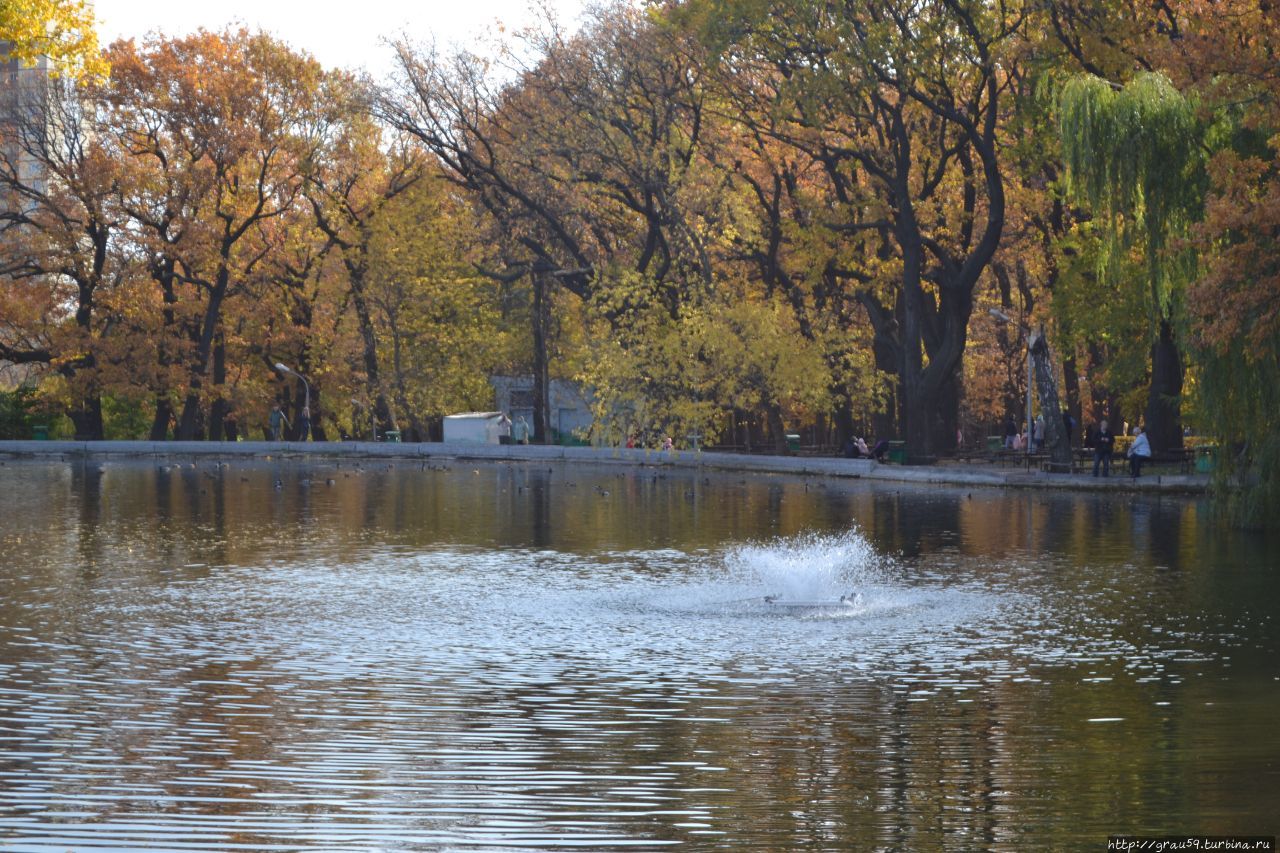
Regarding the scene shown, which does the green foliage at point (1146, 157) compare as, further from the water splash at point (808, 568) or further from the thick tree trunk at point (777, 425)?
the thick tree trunk at point (777, 425)

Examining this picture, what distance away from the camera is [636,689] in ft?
49.8

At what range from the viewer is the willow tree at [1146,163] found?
3159cm

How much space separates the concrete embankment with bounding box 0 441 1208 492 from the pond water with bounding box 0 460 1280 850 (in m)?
12.5

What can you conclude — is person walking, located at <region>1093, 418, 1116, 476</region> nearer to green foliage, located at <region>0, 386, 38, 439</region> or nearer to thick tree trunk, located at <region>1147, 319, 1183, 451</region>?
thick tree trunk, located at <region>1147, 319, 1183, 451</region>

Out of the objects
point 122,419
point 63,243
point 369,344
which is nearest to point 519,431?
point 369,344

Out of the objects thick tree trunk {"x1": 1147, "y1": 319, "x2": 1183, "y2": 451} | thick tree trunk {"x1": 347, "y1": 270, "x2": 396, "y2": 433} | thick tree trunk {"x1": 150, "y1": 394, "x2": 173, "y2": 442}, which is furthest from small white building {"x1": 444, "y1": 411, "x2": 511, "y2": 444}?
thick tree trunk {"x1": 1147, "y1": 319, "x2": 1183, "y2": 451}

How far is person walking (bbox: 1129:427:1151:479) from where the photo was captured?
4459 cm

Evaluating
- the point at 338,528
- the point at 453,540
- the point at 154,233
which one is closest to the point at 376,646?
the point at 453,540

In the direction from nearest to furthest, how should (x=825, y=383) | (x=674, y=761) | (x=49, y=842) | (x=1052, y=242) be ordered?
(x=49, y=842), (x=674, y=761), (x=1052, y=242), (x=825, y=383)

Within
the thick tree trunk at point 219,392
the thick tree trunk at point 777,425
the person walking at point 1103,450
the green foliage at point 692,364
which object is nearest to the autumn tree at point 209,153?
the thick tree trunk at point 219,392

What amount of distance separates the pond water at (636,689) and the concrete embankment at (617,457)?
12486 mm

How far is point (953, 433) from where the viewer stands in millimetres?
59375

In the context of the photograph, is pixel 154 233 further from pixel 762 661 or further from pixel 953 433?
pixel 762 661

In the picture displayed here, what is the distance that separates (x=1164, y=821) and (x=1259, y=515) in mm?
21646
